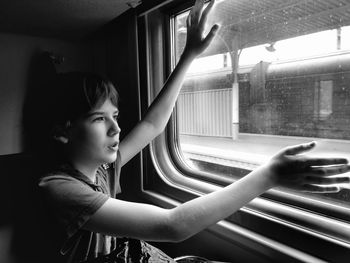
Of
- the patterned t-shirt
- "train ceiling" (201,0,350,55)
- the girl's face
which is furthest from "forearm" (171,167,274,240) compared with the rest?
"train ceiling" (201,0,350,55)

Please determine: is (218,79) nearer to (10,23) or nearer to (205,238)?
(205,238)

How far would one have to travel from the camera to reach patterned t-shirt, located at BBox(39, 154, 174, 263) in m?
0.86

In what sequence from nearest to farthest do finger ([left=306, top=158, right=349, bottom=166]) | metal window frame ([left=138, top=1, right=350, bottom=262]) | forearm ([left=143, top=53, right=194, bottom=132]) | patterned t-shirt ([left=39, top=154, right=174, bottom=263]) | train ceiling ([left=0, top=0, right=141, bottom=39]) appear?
finger ([left=306, top=158, right=349, bottom=166]), patterned t-shirt ([left=39, top=154, right=174, bottom=263]), metal window frame ([left=138, top=1, right=350, bottom=262]), forearm ([left=143, top=53, right=194, bottom=132]), train ceiling ([left=0, top=0, right=141, bottom=39])

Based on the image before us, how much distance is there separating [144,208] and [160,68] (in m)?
1.05

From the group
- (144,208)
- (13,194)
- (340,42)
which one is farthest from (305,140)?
(13,194)

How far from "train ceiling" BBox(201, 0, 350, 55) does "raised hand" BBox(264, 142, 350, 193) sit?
19.7 inches

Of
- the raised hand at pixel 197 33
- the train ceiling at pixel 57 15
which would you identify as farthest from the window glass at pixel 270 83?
the train ceiling at pixel 57 15

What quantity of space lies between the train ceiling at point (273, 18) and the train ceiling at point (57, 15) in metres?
0.43

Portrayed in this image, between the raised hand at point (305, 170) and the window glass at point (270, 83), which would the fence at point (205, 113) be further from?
the raised hand at point (305, 170)

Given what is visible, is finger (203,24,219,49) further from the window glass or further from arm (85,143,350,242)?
arm (85,143,350,242)

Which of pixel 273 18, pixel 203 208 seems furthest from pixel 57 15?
pixel 203 208

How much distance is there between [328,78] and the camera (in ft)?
3.38

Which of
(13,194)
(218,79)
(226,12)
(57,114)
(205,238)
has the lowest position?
(205,238)

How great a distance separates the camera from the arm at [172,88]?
3.81 ft
